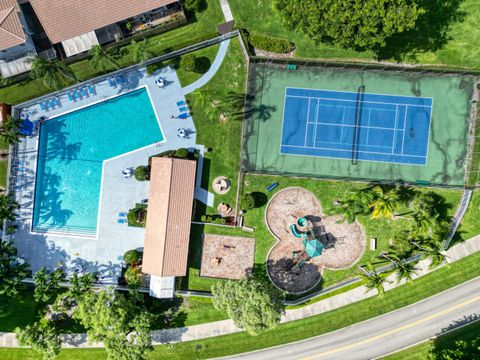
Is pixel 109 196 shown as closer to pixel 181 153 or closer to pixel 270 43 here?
pixel 181 153

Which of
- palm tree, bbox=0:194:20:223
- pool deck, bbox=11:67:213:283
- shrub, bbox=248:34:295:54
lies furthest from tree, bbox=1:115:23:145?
shrub, bbox=248:34:295:54

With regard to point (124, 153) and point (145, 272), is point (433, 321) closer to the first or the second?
point (145, 272)

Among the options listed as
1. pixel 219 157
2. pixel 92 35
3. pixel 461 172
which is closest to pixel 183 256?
pixel 219 157

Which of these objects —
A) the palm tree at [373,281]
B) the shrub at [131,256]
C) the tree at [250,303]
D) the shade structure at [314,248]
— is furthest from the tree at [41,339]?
the palm tree at [373,281]

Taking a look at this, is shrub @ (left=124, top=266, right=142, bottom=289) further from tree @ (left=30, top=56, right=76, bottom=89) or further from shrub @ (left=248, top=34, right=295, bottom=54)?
shrub @ (left=248, top=34, right=295, bottom=54)

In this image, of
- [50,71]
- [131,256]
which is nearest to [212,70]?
[50,71]
